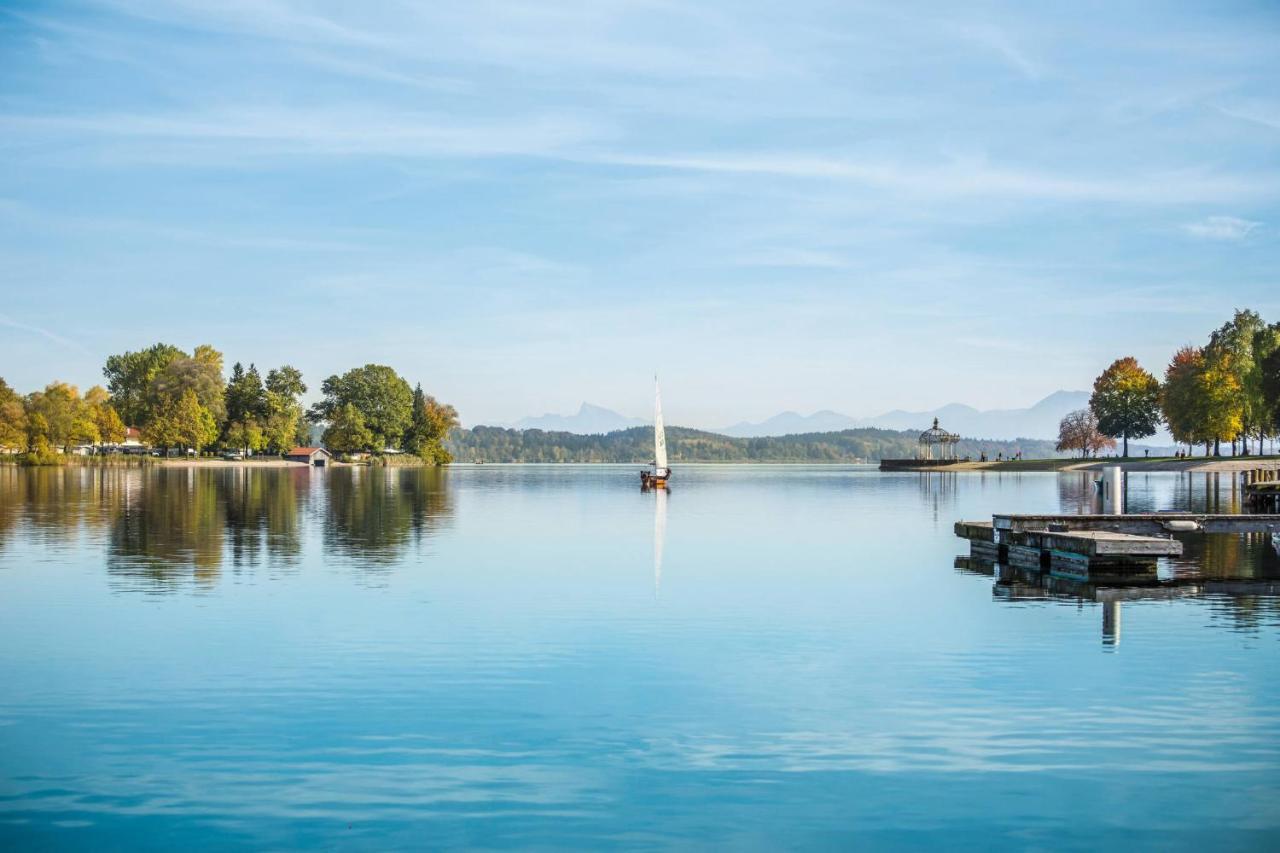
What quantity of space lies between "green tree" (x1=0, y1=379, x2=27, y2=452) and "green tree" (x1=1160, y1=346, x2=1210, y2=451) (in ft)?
485

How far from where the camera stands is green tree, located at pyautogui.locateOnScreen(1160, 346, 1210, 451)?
409ft

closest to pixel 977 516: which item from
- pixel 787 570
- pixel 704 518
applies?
pixel 704 518

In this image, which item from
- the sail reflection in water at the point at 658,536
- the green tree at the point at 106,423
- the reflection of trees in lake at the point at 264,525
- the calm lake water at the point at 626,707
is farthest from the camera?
the green tree at the point at 106,423

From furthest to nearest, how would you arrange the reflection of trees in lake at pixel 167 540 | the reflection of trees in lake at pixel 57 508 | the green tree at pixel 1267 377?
1. the green tree at pixel 1267 377
2. the reflection of trees in lake at pixel 57 508
3. the reflection of trees in lake at pixel 167 540

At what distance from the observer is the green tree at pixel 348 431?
633 feet

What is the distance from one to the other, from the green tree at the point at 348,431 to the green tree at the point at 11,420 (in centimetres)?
5031

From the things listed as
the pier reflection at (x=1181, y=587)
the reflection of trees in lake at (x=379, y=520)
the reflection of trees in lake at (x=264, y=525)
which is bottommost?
the pier reflection at (x=1181, y=587)

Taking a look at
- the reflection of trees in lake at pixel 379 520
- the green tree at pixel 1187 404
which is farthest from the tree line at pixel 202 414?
the green tree at pixel 1187 404

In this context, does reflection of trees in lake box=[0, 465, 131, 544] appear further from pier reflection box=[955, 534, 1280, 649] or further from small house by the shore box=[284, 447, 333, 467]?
small house by the shore box=[284, 447, 333, 467]

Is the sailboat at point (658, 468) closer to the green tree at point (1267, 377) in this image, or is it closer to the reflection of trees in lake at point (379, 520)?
the reflection of trees in lake at point (379, 520)

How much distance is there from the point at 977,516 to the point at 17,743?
54247 mm

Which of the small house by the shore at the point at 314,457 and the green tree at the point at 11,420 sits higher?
the green tree at the point at 11,420

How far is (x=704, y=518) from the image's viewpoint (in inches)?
2410

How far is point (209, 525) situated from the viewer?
48156 millimetres
